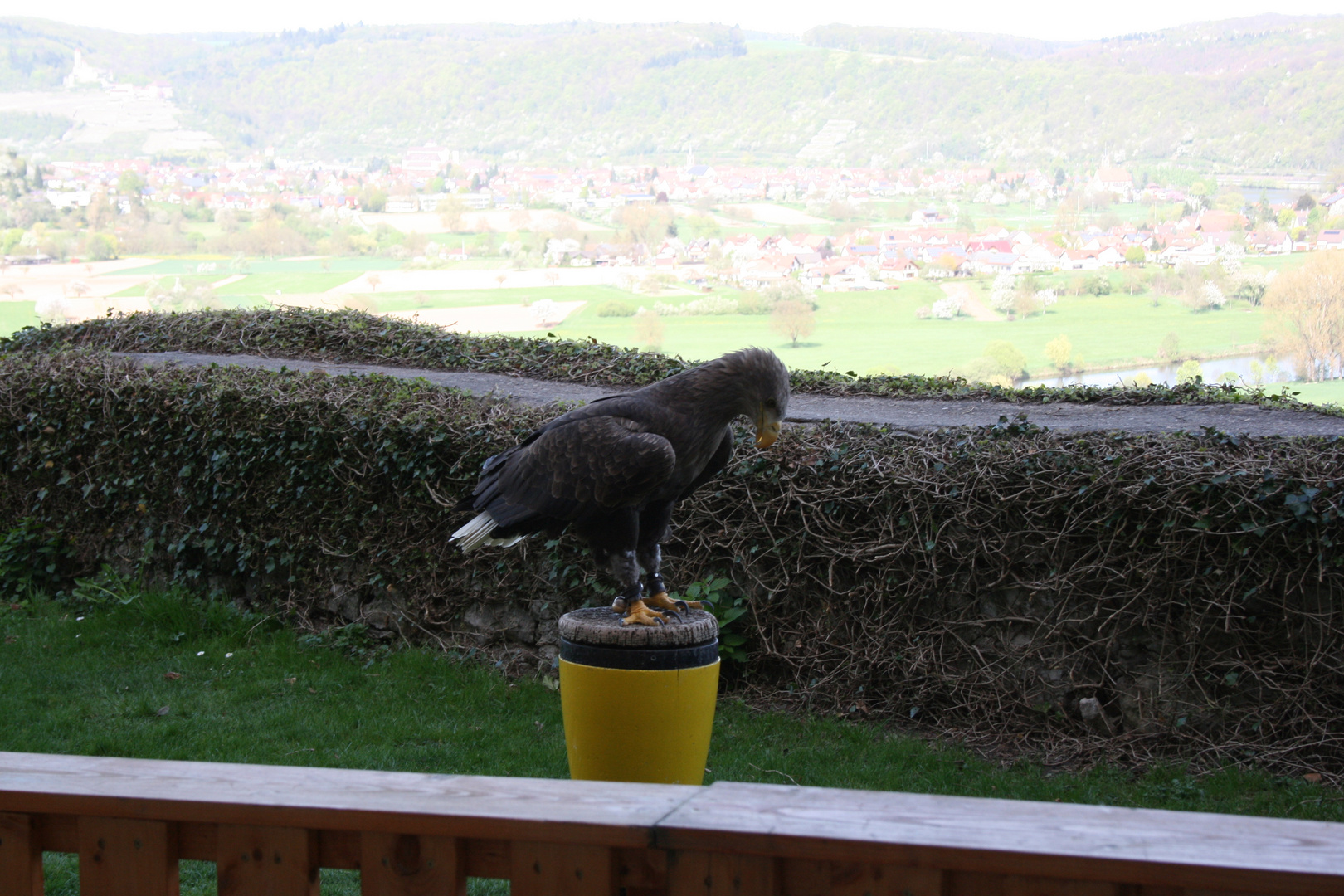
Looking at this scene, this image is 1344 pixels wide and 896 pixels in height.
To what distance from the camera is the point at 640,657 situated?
321cm

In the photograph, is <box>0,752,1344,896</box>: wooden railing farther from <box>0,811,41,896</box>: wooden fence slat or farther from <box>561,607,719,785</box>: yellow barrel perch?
<box>561,607,719,785</box>: yellow barrel perch

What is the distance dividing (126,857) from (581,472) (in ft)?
5.95

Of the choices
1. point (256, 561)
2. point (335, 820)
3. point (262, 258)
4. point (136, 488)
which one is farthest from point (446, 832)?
point (262, 258)

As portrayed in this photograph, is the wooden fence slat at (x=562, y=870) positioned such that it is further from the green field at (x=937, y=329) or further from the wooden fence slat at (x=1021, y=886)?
the green field at (x=937, y=329)

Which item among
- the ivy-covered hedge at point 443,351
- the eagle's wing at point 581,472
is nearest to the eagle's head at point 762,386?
the eagle's wing at point 581,472

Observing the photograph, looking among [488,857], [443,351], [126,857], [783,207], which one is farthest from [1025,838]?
[783,207]

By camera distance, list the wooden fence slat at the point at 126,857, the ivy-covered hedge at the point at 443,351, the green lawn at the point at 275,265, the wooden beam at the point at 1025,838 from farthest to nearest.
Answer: the green lawn at the point at 275,265
the ivy-covered hedge at the point at 443,351
the wooden fence slat at the point at 126,857
the wooden beam at the point at 1025,838

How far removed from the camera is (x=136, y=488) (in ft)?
23.2

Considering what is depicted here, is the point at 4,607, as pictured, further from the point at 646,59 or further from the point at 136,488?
the point at 646,59

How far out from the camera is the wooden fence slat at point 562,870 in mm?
1471

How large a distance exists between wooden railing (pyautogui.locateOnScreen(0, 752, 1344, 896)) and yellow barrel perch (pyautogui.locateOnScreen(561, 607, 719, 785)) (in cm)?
157

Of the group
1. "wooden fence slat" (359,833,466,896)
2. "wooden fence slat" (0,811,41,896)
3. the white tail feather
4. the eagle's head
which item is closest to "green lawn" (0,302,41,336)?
the white tail feather

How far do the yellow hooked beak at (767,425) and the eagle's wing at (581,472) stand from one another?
0.28 meters

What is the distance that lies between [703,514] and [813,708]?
115 cm
